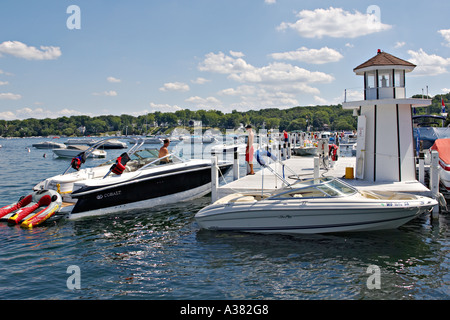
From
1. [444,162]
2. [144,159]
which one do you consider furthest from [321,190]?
[144,159]

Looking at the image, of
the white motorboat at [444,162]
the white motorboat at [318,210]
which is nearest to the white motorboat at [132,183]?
the white motorboat at [318,210]

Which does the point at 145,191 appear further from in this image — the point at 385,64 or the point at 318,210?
the point at 385,64

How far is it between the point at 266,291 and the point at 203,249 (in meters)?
2.68

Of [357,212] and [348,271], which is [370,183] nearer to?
[357,212]

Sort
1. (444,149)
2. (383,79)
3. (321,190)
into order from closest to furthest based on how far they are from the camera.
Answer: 1. (321,190)
2. (383,79)
3. (444,149)

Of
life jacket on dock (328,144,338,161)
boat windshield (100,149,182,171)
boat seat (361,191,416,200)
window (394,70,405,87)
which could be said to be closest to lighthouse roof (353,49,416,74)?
window (394,70,405,87)

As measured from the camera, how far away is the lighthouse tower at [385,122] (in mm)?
12648

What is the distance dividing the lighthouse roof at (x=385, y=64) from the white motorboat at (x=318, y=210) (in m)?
4.85

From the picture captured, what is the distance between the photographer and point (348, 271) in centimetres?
773

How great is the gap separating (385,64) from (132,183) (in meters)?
9.60

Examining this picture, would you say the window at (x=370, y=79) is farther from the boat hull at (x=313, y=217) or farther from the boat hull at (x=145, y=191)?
the boat hull at (x=145, y=191)

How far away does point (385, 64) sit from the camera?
1284 centimetres

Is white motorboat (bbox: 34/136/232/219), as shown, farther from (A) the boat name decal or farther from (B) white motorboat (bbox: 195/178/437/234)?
(B) white motorboat (bbox: 195/178/437/234)
